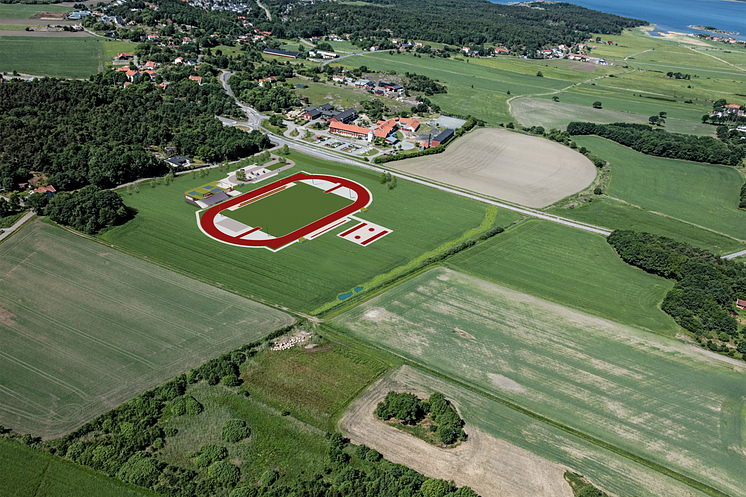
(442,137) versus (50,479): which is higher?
(442,137)

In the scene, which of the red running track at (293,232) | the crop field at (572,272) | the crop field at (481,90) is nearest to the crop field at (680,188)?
the crop field at (572,272)

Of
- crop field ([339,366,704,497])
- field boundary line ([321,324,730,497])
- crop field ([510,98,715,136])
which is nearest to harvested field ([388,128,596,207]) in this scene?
crop field ([510,98,715,136])

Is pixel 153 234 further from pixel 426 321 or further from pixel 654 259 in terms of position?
pixel 654 259

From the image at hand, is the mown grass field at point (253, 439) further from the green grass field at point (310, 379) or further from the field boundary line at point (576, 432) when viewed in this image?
the field boundary line at point (576, 432)

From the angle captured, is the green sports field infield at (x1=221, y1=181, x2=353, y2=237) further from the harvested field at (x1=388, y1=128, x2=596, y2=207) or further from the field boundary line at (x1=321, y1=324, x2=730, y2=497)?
the field boundary line at (x1=321, y1=324, x2=730, y2=497)

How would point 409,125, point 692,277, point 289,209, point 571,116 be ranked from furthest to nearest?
point 571,116 → point 409,125 → point 289,209 → point 692,277

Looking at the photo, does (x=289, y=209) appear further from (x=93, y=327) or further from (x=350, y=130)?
(x=350, y=130)

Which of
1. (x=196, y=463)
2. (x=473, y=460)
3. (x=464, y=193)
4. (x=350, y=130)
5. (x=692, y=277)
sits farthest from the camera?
(x=350, y=130)

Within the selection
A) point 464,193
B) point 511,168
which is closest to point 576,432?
point 464,193
